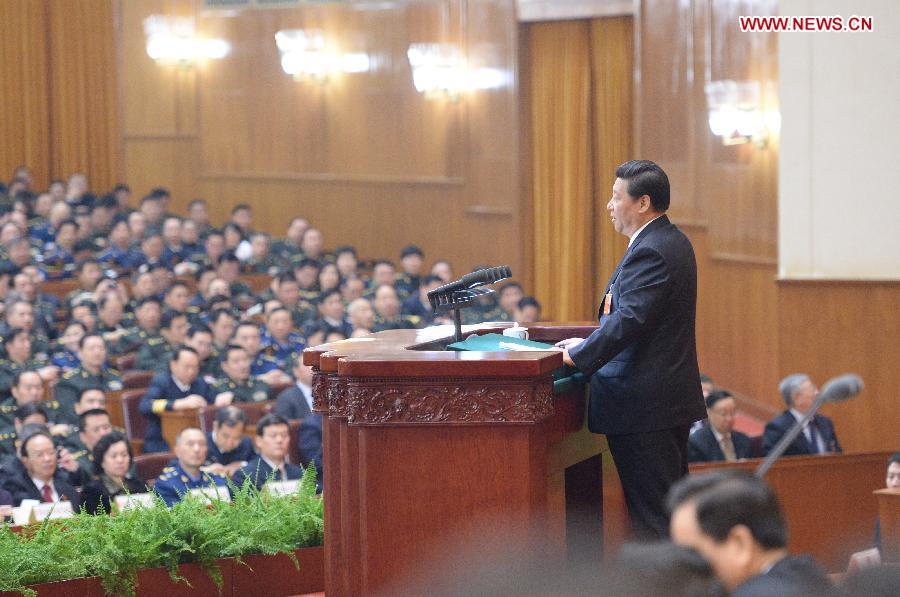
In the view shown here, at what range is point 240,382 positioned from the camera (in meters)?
6.52

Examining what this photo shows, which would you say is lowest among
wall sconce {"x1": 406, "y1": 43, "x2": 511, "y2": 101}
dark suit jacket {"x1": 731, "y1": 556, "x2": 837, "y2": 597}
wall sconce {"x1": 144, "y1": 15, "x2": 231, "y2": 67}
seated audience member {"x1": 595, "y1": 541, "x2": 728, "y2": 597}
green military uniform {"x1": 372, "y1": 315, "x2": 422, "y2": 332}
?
green military uniform {"x1": 372, "y1": 315, "x2": 422, "y2": 332}

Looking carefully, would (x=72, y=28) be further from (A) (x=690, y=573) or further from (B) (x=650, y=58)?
(A) (x=690, y=573)

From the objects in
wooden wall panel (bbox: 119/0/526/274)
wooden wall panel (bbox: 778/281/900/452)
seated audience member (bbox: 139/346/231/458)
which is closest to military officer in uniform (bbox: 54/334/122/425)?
seated audience member (bbox: 139/346/231/458)

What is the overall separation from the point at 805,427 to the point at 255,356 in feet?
9.68

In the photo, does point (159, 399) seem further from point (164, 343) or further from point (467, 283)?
point (467, 283)

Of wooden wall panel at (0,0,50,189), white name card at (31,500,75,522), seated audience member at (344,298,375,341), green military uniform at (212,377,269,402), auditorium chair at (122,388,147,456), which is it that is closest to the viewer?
white name card at (31,500,75,522)

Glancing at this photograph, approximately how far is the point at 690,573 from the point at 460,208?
8406 mm

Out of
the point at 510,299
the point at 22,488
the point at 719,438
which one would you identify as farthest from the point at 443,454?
the point at 510,299

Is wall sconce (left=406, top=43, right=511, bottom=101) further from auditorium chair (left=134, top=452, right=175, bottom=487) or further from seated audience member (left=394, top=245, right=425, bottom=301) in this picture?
auditorium chair (left=134, top=452, right=175, bottom=487)

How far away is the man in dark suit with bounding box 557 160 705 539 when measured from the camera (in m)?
2.56

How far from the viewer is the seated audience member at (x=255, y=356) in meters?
6.80

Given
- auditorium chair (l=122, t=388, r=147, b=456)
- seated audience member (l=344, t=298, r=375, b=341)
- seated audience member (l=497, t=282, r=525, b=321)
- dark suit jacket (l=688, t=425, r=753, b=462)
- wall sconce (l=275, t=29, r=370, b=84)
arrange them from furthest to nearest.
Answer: wall sconce (l=275, t=29, r=370, b=84)
seated audience member (l=497, t=282, r=525, b=321)
seated audience member (l=344, t=298, r=375, b=341)
auditorium chair (l=122, t=388, r=147, b=456)
dark suit jacket (l=688, t=425, r=753, b=462)

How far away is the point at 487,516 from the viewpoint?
93.1 inches

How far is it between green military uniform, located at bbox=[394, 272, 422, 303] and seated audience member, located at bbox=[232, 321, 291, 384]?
188 centimetres
